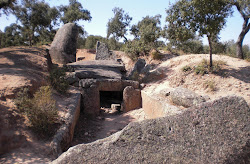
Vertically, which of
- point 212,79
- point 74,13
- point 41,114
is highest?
point 74,13

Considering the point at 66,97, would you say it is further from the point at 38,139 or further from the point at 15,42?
the point at 15,42

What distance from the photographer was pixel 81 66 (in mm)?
10180

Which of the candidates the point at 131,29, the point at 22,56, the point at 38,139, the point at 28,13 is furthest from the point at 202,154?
the point at 28,13

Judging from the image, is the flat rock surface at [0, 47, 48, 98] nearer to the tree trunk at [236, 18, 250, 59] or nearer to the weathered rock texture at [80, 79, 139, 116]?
the weathered rock texture at [80, 79, 139, 116]

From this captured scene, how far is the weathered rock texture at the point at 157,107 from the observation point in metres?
4.86

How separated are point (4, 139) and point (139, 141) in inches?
116

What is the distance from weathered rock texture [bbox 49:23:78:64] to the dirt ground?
1696 mm

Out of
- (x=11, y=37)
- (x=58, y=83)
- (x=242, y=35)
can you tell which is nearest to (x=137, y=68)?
(x=58, y=83)

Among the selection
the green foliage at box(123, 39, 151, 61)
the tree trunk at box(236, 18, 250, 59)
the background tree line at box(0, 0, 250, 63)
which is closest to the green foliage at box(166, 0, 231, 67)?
the background tree line at box(0, 0, 250, 63)

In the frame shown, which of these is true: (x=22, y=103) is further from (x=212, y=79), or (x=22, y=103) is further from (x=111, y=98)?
(x=212, y=79)

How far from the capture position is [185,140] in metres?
2.23

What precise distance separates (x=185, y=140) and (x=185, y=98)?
2.93m

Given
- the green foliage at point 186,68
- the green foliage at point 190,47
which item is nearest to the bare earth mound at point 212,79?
the green foliage at point 186,68

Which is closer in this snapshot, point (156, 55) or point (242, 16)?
point (242, 16)
